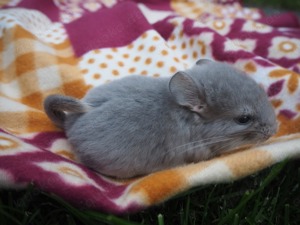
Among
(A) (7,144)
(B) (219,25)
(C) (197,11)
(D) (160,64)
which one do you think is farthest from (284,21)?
(A) (7,144)

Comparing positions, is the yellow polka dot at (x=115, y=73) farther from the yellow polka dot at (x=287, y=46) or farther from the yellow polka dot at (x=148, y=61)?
the yellow polka dot at (x=287, y=46)

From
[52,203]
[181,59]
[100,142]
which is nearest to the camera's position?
[52,203]

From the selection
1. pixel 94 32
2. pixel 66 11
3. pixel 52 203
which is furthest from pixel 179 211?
pixel 66 11

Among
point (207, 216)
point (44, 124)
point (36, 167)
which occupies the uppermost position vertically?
point (36, 167)

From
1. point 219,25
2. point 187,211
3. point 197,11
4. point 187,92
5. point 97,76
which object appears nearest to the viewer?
point 187,211

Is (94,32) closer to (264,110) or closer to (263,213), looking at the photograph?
(264,110)

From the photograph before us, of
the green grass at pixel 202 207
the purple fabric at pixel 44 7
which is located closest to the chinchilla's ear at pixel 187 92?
the green grass at pixel 202 207

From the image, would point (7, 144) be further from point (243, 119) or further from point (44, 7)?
point (44, 7)
